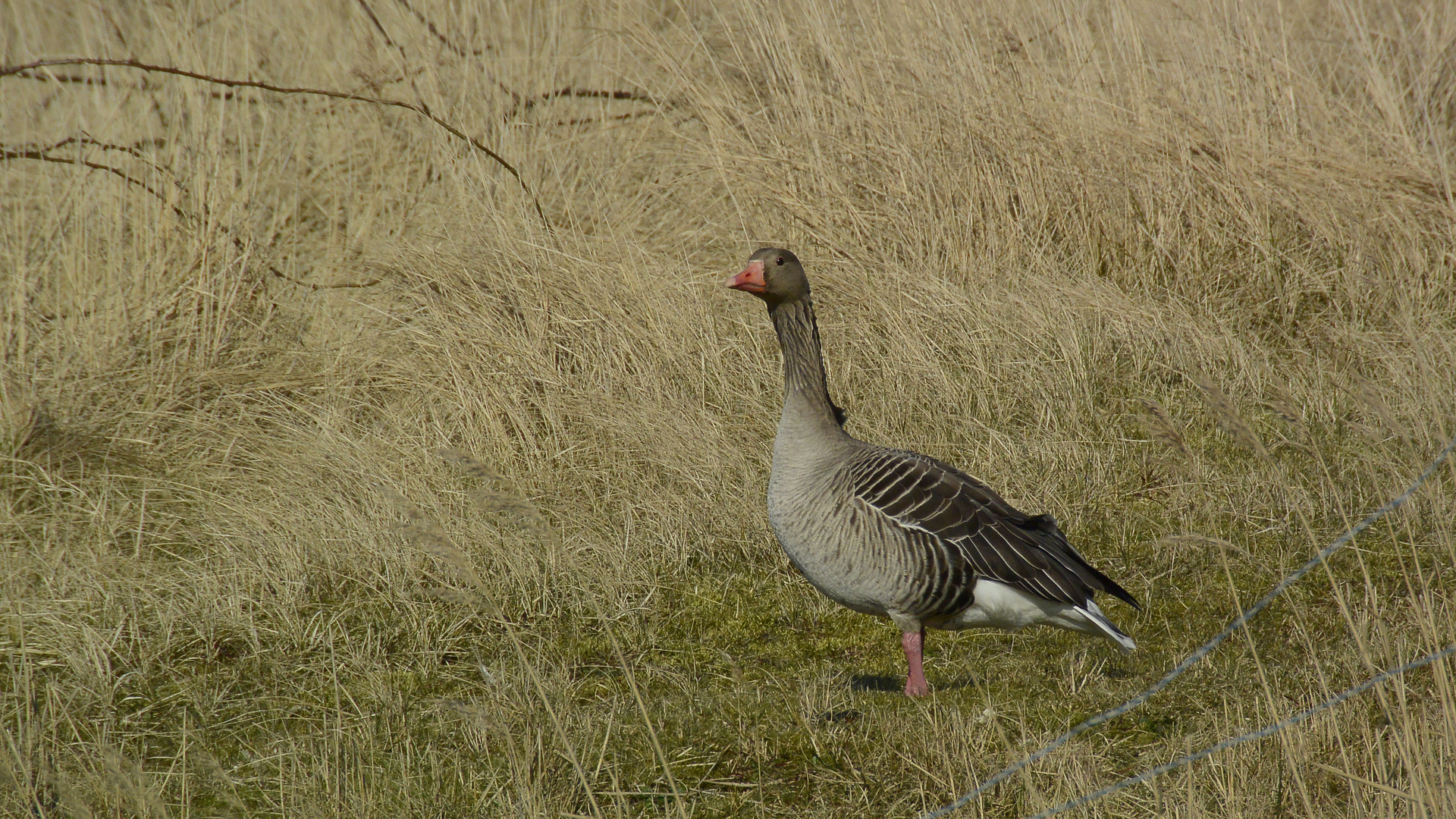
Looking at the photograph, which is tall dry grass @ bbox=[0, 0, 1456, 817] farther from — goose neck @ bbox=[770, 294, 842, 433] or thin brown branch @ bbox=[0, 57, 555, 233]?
goose neck @ bbox=[770, 294, 842, 433]

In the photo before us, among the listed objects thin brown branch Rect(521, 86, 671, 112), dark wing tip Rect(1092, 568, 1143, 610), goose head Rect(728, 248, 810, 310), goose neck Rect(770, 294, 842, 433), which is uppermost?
thin brown branch Rect(521, 86, 671, 112)

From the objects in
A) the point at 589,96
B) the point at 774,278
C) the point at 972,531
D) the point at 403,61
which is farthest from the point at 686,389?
the point at 403,61

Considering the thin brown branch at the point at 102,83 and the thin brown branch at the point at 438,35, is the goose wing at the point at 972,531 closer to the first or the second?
the thin brown branch at the point at 102,83

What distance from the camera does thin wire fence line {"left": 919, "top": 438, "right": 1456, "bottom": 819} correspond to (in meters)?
2.89

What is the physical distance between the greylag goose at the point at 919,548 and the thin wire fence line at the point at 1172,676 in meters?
0.19

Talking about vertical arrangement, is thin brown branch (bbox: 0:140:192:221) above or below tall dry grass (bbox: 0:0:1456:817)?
above

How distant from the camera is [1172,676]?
3584 mm

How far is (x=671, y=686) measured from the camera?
411 cm

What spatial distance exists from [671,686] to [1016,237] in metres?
3.59

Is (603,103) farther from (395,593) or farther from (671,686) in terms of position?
(671,686)

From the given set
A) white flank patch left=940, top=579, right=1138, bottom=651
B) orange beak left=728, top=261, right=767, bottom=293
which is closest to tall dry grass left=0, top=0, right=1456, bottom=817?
white flank patch left=940, top=579, right=1138, bottom=651

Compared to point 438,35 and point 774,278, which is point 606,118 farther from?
point 774,278

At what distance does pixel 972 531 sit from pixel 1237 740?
102 cm

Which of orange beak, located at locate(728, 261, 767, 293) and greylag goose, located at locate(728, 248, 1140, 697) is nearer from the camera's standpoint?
greylag goose, located at locate(728, 248, 1140, 697)
